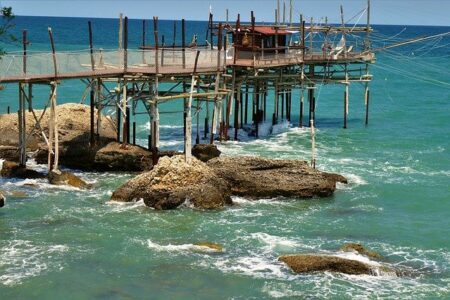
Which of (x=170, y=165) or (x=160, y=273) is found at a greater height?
(x=170, y=165)

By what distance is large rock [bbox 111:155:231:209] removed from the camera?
30219mm

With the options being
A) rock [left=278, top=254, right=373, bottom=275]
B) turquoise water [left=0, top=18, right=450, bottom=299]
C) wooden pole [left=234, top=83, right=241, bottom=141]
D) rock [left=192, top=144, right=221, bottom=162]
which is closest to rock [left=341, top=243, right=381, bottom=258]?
turquoise water [left=0, top=18, right=450, bottom=299]

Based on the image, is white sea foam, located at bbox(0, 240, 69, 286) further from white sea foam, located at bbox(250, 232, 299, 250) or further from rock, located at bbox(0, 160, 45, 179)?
rock, located at bbox(0, 160, 45, 179)

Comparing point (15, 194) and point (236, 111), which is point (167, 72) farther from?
point (15, 194)

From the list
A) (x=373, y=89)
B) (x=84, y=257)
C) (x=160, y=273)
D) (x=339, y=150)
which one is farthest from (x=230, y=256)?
(x=373, y=89)

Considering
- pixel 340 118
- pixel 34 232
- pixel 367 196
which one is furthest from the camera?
pixel 340 118

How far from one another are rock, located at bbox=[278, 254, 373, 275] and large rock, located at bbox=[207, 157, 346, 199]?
868cm

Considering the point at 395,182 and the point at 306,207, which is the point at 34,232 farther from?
the point at 395,182

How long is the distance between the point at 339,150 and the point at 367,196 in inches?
463

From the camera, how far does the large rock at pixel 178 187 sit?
30.2 meters

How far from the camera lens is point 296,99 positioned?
73438 mm

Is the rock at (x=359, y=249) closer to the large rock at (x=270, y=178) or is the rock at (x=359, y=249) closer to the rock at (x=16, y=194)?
the large rock at (x=270, y=178)

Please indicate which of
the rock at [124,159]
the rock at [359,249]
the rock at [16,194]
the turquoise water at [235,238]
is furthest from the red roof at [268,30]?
the rock at [359,249]

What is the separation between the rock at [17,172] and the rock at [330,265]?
603 inches
